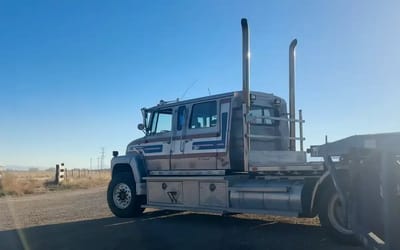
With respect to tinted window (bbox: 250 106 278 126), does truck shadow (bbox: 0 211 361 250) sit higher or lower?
lower

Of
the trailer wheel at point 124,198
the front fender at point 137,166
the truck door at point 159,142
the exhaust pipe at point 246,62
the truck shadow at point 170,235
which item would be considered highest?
the exhaust pipe at point 246,62

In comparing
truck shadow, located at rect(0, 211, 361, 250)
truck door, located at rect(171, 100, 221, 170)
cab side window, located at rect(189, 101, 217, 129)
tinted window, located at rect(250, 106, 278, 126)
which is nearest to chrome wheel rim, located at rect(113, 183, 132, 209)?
truck shadow, located at rect(0, 211, 361, 250)

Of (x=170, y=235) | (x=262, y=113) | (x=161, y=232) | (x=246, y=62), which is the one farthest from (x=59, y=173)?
(x=246, y=62)

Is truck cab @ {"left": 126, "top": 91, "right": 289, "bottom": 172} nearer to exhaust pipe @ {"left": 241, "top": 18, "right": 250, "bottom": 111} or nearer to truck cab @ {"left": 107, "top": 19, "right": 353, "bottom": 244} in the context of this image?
truck cab @ {"left": 107, "top": 19, "right": 353, "bottom": 244}

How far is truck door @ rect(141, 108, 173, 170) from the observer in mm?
13414

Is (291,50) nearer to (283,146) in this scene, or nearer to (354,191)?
(283,146)

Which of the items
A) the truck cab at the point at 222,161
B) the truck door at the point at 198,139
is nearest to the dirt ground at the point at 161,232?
the truck cab at the point at 222,161

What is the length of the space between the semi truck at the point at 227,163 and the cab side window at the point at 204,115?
0.08 feet

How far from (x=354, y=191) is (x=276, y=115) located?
313 inches

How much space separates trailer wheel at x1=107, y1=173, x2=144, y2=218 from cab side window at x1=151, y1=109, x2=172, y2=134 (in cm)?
157

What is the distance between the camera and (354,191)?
5.02 m

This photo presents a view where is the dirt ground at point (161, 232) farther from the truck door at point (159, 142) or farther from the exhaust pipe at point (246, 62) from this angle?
the exhaust pipe at point (246, 62)

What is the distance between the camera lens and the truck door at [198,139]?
39.9ft

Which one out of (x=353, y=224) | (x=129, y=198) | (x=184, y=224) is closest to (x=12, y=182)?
(x=129, y=198)
